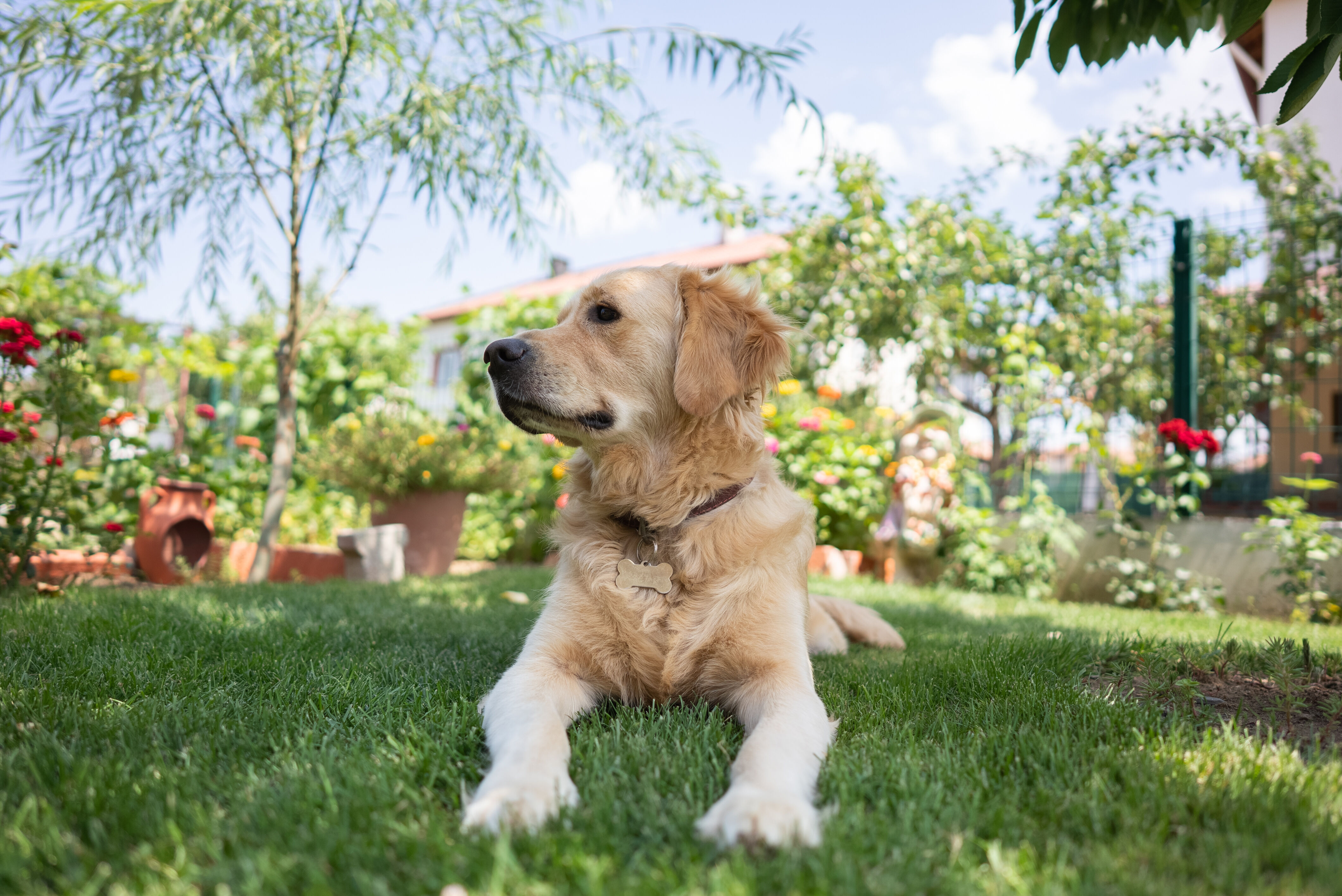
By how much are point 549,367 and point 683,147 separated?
3.66m

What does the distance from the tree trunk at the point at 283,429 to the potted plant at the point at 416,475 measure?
86 centimetres

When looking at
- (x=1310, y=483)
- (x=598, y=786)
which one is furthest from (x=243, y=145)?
(x=1310, y=483)

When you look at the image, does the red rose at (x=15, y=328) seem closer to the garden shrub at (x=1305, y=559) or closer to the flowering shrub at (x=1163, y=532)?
the flowering shrub at (x=1163, y=532)

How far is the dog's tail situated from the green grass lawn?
1.92ft

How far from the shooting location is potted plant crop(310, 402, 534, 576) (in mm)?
5742

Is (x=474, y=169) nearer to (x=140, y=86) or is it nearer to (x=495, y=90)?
(x=495, y=90)

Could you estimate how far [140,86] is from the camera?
4.14 m

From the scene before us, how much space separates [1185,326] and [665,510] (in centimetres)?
530

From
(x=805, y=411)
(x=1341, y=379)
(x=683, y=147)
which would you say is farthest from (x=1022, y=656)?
(x=1341, y=379)

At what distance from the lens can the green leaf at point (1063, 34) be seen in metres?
2.33

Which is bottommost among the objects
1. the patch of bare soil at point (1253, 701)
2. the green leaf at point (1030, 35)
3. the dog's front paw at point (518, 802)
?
the patch of bare soil at point (1253, 701)

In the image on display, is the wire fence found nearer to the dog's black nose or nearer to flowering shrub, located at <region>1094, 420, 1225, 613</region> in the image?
flowering shrub, located at <region>1094, 420, 1225, 613</region>

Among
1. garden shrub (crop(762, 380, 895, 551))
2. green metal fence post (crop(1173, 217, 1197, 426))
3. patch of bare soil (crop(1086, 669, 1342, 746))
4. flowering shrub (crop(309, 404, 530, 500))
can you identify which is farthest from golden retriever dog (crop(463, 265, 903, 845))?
green metal fence post (crop(1173, 217, 1197, 426))

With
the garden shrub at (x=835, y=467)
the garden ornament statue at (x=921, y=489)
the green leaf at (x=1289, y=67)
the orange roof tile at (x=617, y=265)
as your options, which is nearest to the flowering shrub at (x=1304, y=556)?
the garden ornament statue at (x=921, y=489)
